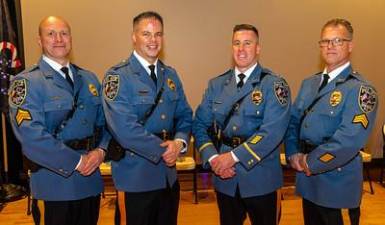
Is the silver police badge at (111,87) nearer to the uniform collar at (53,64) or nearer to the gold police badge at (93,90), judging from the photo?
the gold police badge at (93,90)

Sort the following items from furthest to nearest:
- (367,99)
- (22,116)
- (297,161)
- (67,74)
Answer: (297,161) < (67,74) < (367,99) < (22,116)

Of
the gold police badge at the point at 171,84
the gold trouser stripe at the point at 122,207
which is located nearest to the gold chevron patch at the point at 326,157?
the gold police badge at the point at 171,84

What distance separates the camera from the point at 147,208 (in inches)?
101

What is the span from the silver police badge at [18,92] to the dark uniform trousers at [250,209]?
1369 mm

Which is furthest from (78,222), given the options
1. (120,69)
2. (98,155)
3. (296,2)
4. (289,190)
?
(296,2)

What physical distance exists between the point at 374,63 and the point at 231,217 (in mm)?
3703

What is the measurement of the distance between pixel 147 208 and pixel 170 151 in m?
0.39

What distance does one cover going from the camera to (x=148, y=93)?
2527mm

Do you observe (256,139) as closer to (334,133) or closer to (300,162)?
(300,162)

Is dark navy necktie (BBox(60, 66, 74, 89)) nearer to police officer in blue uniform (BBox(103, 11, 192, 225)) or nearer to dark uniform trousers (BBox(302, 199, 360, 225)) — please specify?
police officer in blue uniform (BBox(103, 11, 192, 225))

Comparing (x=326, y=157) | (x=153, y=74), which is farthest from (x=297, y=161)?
(x=153, y=74)

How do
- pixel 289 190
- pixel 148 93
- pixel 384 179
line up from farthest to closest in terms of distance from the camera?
pixel 384 179, pixel 289 190, pixel 148 93

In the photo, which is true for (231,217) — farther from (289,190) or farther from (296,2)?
(296,2)

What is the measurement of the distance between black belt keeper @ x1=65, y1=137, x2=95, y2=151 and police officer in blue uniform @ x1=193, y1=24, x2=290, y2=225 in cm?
71
